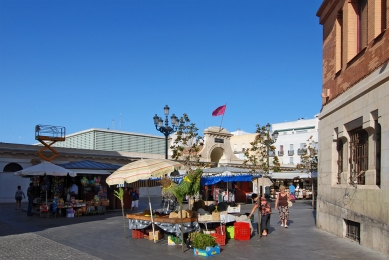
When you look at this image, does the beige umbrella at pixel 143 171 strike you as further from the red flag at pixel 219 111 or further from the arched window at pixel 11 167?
the arched window at pixel 11 167

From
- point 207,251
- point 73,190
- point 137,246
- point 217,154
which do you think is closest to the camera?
point 207,251

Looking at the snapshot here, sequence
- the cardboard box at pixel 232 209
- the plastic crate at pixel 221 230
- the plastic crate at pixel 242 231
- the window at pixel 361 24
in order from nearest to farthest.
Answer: the plastic crate at pixel 221 230
the window at pixel 361 24
the plastic crate at pixel 242 231
the cardboard box at pixel 232 209

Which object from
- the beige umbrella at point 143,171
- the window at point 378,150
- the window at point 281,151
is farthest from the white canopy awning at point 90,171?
the window at point 281,151

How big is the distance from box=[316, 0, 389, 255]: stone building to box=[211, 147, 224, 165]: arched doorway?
96.6 feet

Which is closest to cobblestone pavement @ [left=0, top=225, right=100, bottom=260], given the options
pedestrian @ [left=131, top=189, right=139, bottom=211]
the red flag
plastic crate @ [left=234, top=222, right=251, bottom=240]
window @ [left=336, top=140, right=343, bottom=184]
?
plastic crate @ [left=234, top=222, right=251, bottom=240]

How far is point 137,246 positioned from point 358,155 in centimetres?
704

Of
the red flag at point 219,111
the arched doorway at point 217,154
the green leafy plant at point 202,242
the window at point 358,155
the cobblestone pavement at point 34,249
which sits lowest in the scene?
the cobblestone pavement at point 34,249

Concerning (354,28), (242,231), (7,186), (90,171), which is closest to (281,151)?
(7,186)

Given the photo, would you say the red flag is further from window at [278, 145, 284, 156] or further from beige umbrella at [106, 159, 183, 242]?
window at [278, 145, 284, 156]

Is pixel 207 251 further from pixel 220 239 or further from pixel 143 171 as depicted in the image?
pixel 143 171

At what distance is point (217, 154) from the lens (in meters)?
47.1

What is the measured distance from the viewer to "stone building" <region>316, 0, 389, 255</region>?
1085cm

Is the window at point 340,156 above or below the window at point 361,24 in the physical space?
below

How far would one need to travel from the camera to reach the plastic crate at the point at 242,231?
1332cm
